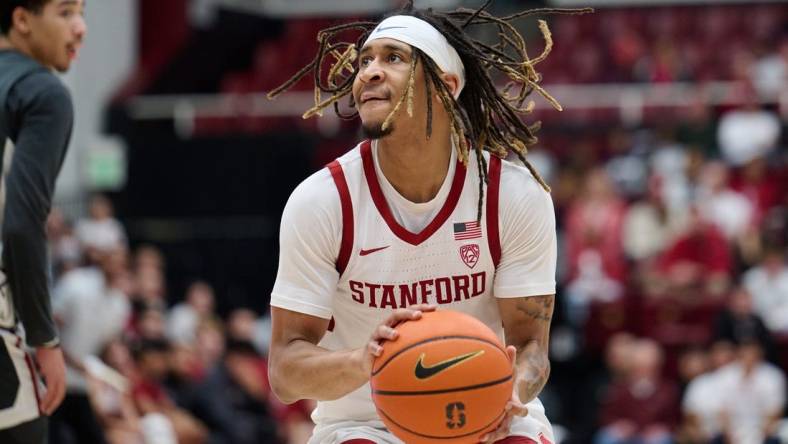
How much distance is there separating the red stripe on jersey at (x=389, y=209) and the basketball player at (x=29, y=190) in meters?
1.06

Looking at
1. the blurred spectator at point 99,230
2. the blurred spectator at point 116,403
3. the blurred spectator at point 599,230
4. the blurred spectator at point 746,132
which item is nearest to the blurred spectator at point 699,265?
the blurred spectator at point 599,230

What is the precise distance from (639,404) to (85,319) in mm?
4868

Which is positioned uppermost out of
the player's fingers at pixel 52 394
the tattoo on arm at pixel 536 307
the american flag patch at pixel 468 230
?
the american flag patch at pixel 468 230

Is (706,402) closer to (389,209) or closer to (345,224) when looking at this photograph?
(389,209)

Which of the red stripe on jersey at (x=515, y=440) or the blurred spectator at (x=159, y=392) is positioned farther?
the blurred spectator at (x=159, y=392)

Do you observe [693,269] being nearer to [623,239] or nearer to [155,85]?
[623,239]

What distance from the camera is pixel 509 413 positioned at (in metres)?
4.16

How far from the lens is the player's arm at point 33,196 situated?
4574 millimetres

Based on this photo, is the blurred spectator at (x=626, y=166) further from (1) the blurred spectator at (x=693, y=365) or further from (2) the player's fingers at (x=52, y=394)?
(2) the player's fingers at (x=52, y=394)

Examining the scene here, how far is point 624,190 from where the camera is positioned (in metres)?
15.5

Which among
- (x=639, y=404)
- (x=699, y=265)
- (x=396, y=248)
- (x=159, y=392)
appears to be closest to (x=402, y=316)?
(x=396, y=248)

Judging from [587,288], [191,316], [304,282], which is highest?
[304,282]

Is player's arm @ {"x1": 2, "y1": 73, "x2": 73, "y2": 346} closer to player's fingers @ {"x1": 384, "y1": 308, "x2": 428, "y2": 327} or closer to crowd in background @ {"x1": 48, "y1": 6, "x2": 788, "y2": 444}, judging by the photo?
player's fingers @ {"x1": 384, "y1": 308, "x2": 428, "y2": 327}

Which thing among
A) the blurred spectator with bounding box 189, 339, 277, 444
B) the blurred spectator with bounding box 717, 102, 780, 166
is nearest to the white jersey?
the blurred spectator with bounding box 189, 339, 277, 444
